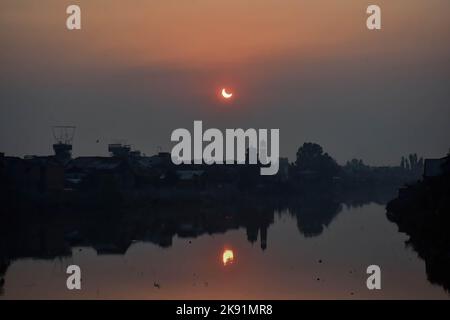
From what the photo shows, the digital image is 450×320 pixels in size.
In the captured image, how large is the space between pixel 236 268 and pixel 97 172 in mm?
12662

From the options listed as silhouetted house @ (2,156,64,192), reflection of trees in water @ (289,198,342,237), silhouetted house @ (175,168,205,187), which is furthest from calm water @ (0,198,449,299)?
silhouetted house @ (175,168,205,187)

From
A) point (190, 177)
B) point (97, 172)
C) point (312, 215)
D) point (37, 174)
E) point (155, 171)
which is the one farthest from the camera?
point (155, 171)

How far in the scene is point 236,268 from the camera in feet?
41.3

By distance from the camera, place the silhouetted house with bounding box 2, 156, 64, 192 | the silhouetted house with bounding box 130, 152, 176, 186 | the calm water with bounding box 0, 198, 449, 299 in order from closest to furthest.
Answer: the calm water with bounding box 0, 198, 449, 299, the silhouetted house with bounding box 2, 156, 64, 192, the silhouetted house with bounding box 130, 152, 176, 186

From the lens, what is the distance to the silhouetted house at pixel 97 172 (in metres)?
23.5

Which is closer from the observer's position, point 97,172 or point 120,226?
point 120,226

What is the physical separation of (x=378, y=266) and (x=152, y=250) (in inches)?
174

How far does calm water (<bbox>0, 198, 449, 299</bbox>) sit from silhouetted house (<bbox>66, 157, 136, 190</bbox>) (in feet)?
17.3

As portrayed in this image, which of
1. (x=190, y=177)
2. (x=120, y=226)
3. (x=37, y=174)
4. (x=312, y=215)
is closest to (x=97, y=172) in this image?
(x=37, y=174)

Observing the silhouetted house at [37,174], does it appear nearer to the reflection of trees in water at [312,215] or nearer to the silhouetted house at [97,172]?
the silhouetted house at [97,172]

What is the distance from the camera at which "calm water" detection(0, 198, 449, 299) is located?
10.3m

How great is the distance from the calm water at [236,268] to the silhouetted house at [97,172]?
5.27 metres

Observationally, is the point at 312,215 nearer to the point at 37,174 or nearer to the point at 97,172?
the point at 97,172

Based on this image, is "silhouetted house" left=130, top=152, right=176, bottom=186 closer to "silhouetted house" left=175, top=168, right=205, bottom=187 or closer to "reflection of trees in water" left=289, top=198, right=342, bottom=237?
"silhouetted house" left=175, top=168, right=205, bottom=187
